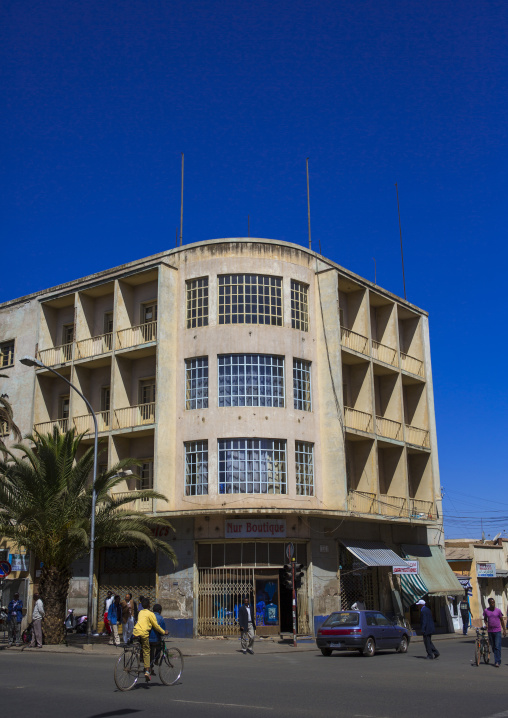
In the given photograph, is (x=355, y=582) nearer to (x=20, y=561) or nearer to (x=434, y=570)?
(x=434, y=570)

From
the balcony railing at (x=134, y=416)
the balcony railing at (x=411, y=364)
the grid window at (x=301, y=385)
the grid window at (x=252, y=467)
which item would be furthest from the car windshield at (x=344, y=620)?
the balcony railing at (x=411, y=364)

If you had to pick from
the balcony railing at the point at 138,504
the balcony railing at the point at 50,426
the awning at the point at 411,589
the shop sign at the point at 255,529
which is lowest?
the awning at the point at 411,589

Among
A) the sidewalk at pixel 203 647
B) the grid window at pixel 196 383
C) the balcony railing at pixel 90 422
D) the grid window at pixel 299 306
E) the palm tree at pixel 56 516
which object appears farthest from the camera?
the balcony railing at pixel 90 422

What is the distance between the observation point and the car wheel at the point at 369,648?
2122cm

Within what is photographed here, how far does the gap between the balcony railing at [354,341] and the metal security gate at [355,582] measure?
8670 mm

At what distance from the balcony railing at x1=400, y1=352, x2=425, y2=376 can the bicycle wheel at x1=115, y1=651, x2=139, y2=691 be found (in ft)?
85.4

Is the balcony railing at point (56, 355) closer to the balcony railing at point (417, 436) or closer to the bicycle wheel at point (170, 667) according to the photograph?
the balcony railing at point (417, 436)

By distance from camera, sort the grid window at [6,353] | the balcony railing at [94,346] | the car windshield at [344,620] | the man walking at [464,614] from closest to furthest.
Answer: the car windshield at [344,620] → the balcony railing at [94,346] → the man walking at [464,614] → the grid window at [6,353]

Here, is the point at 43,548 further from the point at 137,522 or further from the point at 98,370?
the point at 98,370

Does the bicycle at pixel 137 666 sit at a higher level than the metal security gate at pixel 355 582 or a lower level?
lower

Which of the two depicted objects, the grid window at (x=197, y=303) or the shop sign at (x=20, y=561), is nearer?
the grid window at (x=197, y=303)

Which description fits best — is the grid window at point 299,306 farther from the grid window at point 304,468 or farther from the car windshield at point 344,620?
the car windshield at point 344,620

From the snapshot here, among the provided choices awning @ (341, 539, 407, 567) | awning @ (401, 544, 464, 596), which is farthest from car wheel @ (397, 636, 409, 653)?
awning @ (401, 544, 464, 596)

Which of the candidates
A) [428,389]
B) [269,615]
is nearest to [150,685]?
[269,615]
